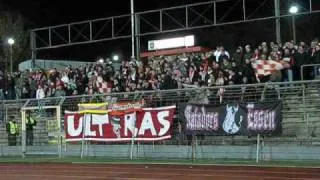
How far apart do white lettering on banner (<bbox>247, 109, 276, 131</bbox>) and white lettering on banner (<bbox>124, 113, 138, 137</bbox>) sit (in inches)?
163

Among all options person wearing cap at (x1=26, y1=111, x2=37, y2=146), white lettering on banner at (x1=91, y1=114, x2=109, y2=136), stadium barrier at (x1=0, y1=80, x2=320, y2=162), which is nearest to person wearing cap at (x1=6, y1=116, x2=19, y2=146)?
stadium barrier at (x1=0, y1=80, x2=320, y2=162)

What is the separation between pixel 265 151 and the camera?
18.6 meters

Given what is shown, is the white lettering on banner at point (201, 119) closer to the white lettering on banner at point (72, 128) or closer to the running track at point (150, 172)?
the running track at point (150, 172)

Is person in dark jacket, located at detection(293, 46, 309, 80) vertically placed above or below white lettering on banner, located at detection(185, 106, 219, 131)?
above

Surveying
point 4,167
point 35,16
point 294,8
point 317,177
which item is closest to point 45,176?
point 4,167

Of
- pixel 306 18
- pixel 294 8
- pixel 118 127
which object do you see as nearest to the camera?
pixel 118 127

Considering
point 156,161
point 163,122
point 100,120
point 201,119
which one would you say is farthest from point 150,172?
point 100,120

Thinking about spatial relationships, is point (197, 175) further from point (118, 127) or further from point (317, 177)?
point (118, 127)

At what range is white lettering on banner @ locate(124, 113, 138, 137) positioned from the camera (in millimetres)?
21219

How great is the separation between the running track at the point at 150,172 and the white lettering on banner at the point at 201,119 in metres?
1.88

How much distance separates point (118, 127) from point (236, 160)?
4436 millimetres

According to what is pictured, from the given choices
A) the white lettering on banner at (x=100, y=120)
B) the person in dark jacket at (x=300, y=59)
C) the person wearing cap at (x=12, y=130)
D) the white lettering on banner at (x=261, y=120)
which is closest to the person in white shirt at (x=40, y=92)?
the person wearing cap at (x=12, y=130)

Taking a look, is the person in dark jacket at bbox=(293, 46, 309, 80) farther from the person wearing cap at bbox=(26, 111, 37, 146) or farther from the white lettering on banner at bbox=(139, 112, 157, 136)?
the person wearing cap at bbox=(26, 111, 37, 146)

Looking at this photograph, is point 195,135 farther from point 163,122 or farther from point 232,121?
point 232,121
